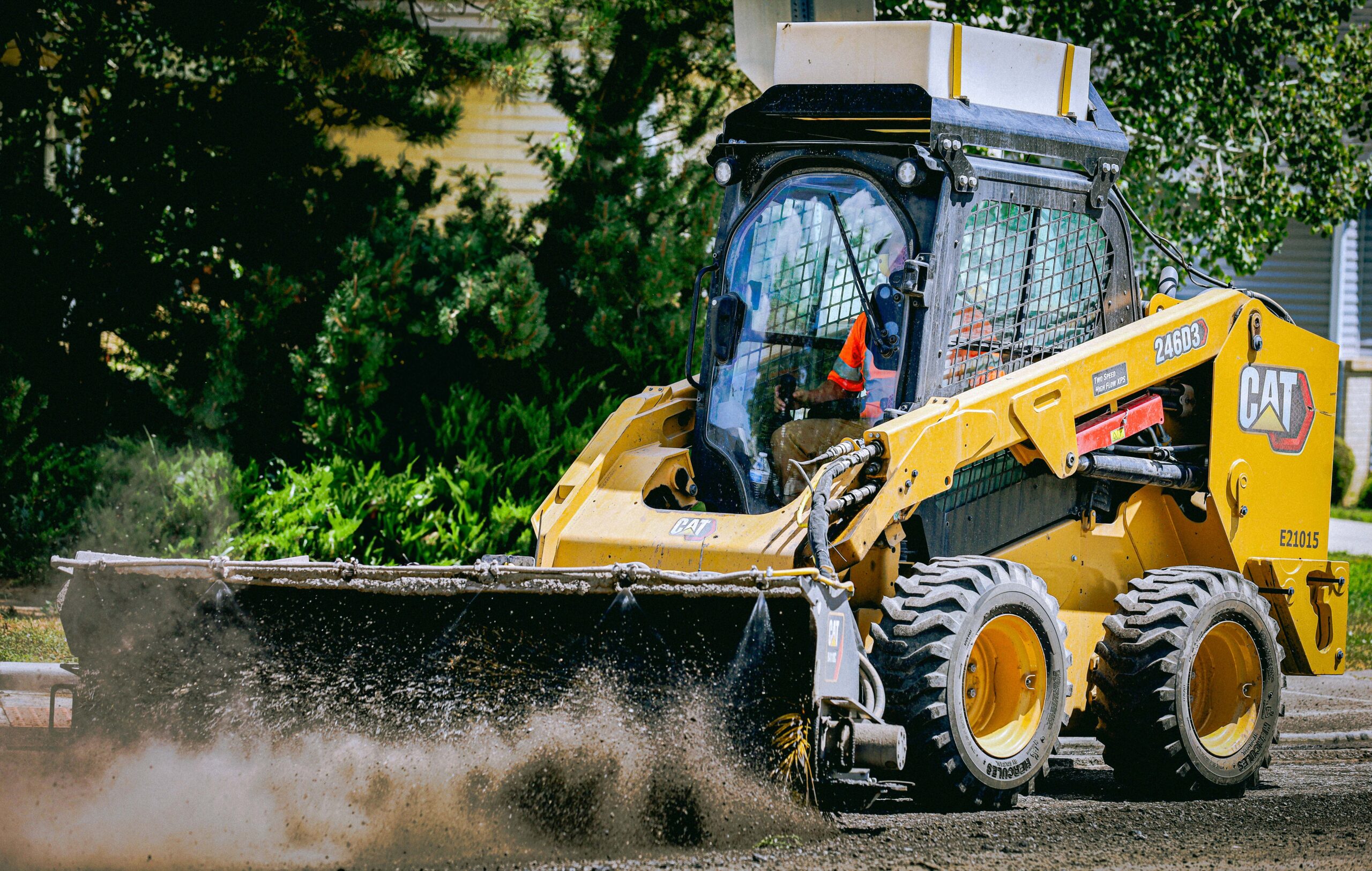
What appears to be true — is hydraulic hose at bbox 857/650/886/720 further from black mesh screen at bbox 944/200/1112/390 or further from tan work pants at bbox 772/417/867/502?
black mesh screen at bbox 944/200/1112/390

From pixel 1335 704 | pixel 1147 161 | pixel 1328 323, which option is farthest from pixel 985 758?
pixel 1328 323

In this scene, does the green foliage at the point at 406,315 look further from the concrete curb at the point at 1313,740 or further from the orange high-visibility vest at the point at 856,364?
the concrete curb at the point at 1313,740

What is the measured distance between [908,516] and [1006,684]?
0.89 metres

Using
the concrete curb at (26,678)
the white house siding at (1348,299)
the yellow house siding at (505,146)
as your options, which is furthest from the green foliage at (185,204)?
the white house siding at (1348,299)

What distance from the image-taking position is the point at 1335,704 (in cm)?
908

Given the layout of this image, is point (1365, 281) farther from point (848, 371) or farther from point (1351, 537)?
point (848, 371)

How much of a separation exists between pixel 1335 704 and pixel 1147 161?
5457mm

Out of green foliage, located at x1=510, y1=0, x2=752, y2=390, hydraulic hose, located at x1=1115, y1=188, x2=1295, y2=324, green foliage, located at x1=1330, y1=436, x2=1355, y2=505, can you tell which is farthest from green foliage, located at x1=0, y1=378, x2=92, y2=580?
green foliage, located at x1=1330, y1=436, x2=1355, y2=505

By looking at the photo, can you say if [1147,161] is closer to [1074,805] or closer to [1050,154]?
[1050,154]

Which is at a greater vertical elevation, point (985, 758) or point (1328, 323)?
point (1328, 323)

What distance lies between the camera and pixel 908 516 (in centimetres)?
576

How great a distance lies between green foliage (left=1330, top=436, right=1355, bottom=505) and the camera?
66.9ft

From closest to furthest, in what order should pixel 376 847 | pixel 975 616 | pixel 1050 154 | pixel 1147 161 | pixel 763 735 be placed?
pixel 376 847 < pixel 763 735 < pixel 975 616 < pixel 1050 154 < pixel 1147 161

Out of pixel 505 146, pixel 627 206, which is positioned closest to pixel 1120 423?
pixel 627 206
